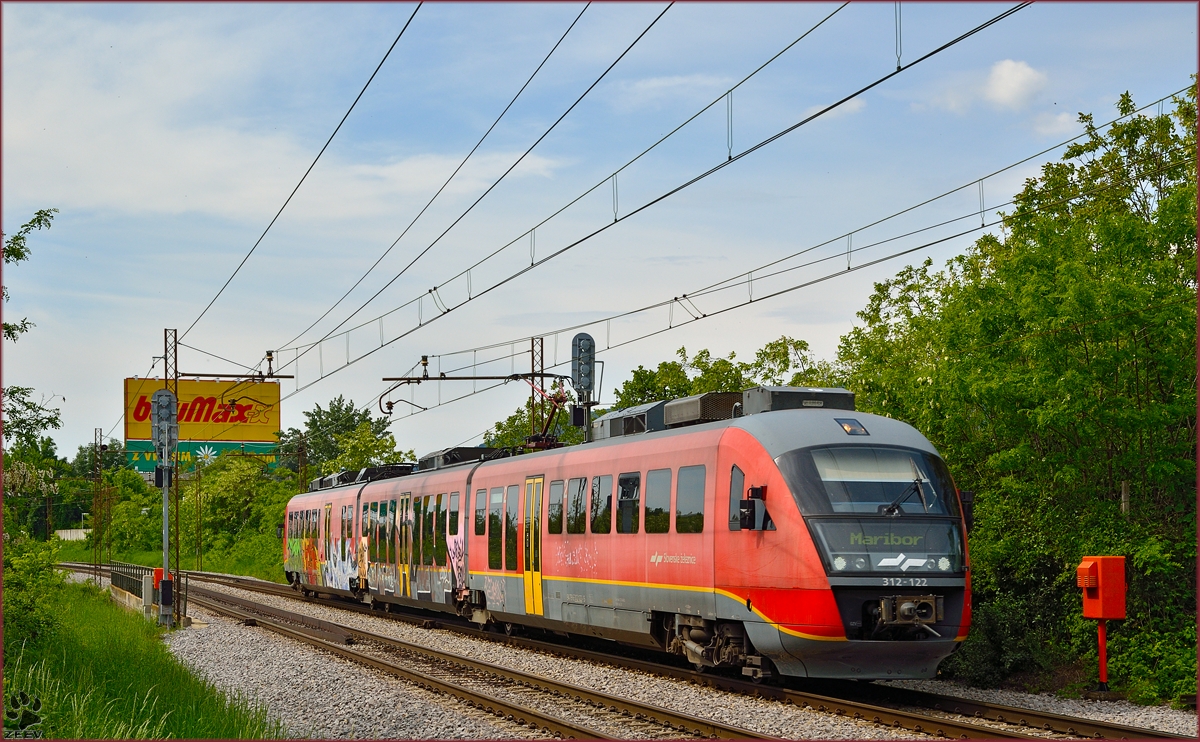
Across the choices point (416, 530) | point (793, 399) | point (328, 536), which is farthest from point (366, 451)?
point (793, 399)

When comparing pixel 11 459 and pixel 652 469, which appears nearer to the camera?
pixel 652 469

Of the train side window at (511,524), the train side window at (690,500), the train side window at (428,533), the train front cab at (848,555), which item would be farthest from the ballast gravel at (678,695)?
the train side window at (428,533)

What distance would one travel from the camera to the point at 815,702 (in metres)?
13.6

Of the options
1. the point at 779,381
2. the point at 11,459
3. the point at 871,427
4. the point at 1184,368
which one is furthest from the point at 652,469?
the point at 779,381

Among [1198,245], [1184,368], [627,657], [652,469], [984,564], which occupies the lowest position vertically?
[627,657]

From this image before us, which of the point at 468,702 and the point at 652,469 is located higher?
the point at 652,469

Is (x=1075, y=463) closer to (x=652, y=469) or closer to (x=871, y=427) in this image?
(x=871, y=427)

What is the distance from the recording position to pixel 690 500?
15992mm

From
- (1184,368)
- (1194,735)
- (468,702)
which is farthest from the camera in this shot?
(1184,368)

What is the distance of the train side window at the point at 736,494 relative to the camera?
14.8 m

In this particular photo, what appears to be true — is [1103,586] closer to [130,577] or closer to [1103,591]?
[1103,591]

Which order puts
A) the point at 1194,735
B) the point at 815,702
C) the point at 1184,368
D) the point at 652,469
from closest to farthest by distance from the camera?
1. the point at 1194,735
2. the point at 815,702
3. the point at 1184,368
4. the point at 652,469

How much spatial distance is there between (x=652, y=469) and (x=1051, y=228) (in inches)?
252

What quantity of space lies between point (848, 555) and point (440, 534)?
47.2 ft
